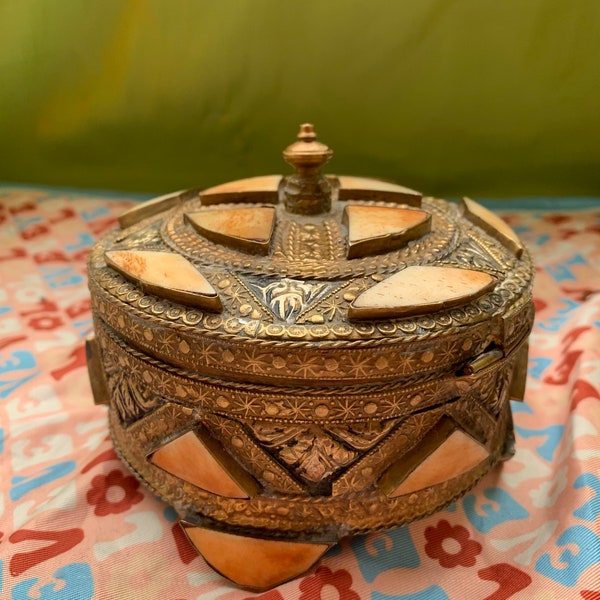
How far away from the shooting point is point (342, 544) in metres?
0.95

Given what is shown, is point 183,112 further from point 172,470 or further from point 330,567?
point 330,567

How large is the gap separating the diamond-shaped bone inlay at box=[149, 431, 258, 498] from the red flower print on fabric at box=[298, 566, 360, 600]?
6.7 inches

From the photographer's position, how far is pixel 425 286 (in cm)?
79

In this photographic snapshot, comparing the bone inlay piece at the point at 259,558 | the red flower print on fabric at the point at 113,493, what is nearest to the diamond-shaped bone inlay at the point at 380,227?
the bone inlay piece at the point at 259,558

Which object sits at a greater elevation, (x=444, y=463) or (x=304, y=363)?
(x=304, y=363)

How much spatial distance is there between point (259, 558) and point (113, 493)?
0.33m

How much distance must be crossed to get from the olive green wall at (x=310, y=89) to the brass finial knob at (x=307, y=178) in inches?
32.8

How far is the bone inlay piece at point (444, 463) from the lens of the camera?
0.83 m

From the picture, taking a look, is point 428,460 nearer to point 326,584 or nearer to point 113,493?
point 326,584

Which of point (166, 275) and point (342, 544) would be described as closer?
point (166, 275)

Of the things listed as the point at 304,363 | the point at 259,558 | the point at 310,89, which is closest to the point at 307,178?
the point at 304,363

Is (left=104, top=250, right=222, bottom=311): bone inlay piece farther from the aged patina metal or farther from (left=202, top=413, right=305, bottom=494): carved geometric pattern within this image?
(left=202, top=413, right=305, bottom=494): carved geometric pattern

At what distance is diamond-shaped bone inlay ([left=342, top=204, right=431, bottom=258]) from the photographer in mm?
868

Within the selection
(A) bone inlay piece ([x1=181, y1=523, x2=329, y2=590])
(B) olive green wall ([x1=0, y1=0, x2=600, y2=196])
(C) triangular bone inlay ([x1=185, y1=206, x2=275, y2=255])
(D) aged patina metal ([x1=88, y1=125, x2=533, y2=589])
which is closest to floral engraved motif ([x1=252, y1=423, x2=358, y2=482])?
(D) aged patina metal ([x1=88, y1=125, x2=533, y2=589])
